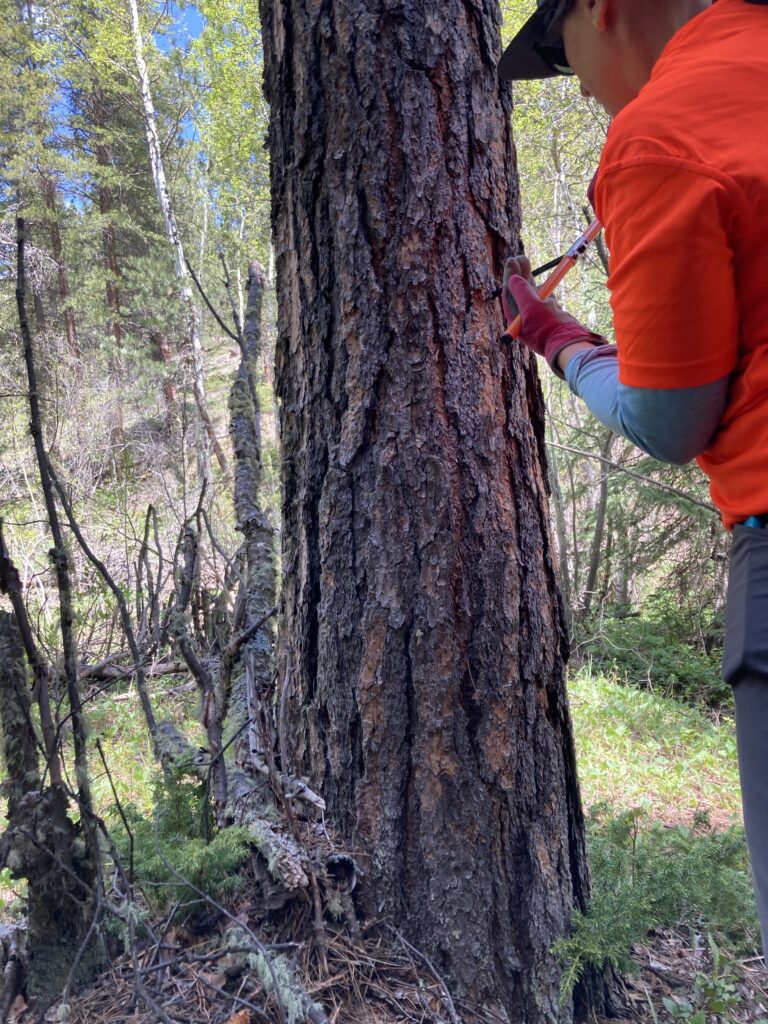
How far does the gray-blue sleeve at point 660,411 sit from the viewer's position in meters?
0.94

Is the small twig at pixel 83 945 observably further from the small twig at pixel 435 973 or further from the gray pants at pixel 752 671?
the gray pants at pixel 752 671

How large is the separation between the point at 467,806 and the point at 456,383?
1015 millimetres

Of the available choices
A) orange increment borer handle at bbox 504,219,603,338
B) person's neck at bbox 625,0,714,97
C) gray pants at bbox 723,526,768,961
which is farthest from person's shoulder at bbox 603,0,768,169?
gray pants at bbox 723,526,768,961

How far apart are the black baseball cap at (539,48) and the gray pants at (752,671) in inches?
38.1

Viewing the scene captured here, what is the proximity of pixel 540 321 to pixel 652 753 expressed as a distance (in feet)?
13.1

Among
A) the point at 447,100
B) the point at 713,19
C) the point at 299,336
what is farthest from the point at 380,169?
the point at 713,19

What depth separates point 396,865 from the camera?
1584 millimetres

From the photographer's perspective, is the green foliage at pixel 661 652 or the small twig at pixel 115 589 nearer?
the small twig at pixel 115 589

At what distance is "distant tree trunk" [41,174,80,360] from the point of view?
1527 cm

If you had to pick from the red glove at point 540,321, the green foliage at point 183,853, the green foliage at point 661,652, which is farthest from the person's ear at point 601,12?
the green foliage at point 661,652

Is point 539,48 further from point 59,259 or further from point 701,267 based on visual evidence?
point 59,259

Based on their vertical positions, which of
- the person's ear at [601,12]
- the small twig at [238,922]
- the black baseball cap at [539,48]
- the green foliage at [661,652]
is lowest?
the green foliage at [661,652]

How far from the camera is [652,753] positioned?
14.6 ft

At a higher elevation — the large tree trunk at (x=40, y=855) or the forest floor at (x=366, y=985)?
the large tree trunk at (x=40, y=855)
